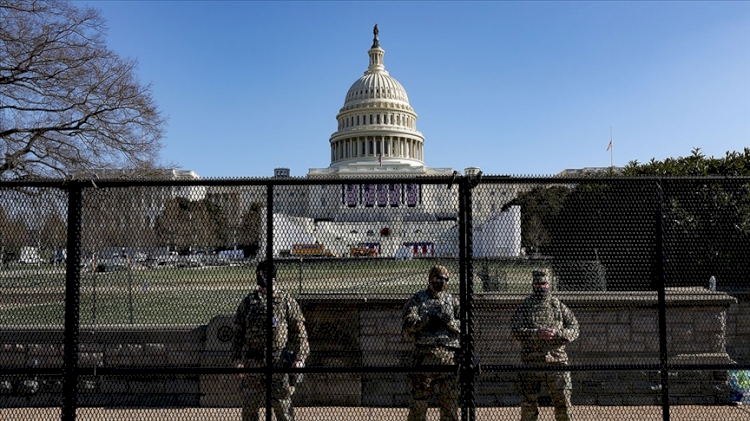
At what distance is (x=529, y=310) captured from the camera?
15.4 ft

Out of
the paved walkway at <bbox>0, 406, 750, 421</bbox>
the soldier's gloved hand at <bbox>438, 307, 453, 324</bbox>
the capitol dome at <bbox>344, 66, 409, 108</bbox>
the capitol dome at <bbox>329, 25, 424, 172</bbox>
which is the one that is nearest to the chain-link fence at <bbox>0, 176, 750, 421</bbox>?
the soldier's gloved hand at <bbox>438, 307, 453, 324</bbox>

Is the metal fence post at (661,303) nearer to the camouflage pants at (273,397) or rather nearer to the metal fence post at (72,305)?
the camouflage pants at (273,397)

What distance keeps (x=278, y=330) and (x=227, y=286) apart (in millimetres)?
522

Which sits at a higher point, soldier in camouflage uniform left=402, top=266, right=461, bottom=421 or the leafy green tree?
the leafy green tree

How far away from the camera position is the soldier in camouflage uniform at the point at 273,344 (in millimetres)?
4551

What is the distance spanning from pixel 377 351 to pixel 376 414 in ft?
2.29

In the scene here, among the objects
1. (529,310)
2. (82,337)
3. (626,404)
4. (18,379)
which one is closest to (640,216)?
(529,310)

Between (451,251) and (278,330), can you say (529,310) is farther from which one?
(278,330)

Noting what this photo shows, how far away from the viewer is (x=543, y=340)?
4.59m

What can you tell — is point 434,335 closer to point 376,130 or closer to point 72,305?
point 72,305

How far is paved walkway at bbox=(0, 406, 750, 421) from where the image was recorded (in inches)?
215

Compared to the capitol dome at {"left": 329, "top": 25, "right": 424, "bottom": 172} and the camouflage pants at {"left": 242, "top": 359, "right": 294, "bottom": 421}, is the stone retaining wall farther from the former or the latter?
the capitol dome at {"left": 329, "top": 25, "right": 424, "bottom": 172}

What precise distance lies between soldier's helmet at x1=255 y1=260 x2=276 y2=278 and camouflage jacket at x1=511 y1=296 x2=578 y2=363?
6.39ft

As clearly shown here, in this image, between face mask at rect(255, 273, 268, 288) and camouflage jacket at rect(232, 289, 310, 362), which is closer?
face mask at rect(255, 273, 268, 288)
